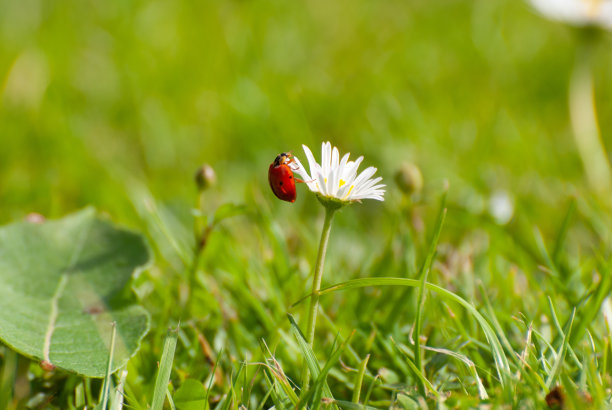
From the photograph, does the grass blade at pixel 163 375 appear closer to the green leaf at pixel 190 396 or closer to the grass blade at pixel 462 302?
the green leaf at pixel 190 396

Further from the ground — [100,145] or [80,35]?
[80,35]

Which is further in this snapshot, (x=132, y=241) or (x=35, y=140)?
(x=35, y=140)

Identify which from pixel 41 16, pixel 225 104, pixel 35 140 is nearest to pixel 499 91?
pixel 225 104

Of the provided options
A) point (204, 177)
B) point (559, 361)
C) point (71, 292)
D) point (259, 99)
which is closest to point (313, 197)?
point (259, 99)

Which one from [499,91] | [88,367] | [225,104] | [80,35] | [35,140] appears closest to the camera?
[88,367]

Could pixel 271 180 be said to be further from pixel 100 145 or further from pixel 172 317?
pixel 100 145

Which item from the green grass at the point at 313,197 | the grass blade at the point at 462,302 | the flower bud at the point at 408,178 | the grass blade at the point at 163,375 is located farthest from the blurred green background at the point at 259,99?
the grass blade at the point at 462,302
